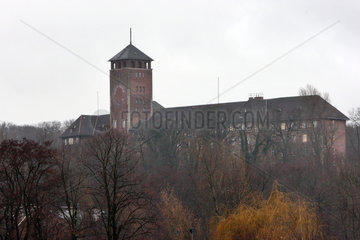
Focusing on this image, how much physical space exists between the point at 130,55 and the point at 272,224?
63422mm

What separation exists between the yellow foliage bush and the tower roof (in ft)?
201

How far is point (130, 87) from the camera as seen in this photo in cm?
10012

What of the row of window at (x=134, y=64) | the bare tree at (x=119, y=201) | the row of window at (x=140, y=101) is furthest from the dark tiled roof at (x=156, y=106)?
the bare tree at (x=119, y=201)

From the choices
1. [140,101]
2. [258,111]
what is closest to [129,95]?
[140,101]

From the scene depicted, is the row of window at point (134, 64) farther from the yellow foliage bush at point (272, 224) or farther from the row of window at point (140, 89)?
the yellow foliage bush at point (272, 224)

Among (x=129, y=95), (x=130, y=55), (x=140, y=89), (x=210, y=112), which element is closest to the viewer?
(x=210, y=112)

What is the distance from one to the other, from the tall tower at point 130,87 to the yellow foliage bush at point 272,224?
61.3 meters

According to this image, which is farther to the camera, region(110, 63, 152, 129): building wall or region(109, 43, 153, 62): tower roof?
region(110, 63, 152, 129): building wall

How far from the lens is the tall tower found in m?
99.2

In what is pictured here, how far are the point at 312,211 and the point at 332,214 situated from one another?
487 inches

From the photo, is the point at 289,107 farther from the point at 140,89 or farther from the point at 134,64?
the point at 134,64

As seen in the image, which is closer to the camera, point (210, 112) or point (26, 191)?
point (26, 191)

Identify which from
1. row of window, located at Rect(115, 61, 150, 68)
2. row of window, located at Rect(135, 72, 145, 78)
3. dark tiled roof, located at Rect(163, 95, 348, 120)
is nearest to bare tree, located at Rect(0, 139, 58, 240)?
dark tiled roof, located at Rect(163, 95, 348, 120)

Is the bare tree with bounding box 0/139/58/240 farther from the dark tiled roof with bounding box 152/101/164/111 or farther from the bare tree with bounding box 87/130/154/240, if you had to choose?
the dark tiled roof with bounding box 152/101/164/111
